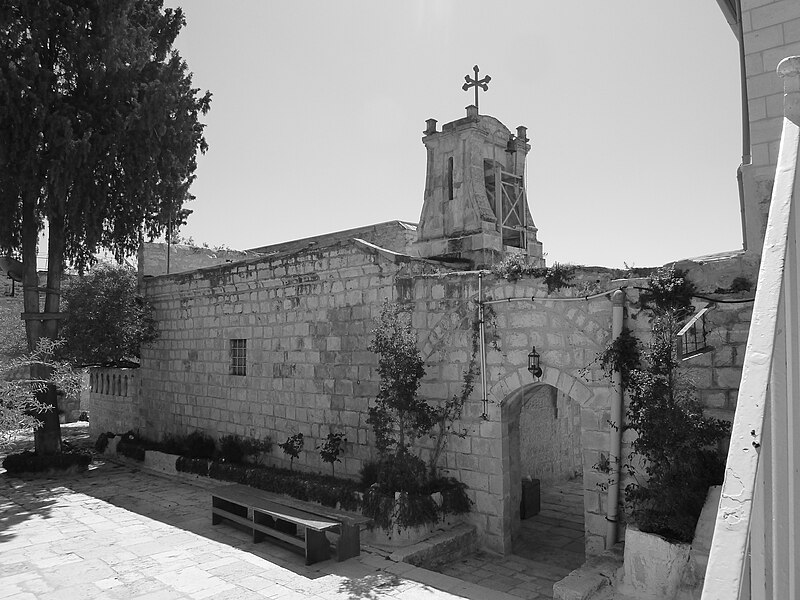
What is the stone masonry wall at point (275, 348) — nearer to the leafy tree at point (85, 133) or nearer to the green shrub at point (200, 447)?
the green shrub at point (200, 447)

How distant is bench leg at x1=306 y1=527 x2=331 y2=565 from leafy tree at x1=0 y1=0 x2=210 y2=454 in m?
8.30

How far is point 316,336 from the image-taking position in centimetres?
1012

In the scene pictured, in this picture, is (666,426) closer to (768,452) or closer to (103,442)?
(768,452)

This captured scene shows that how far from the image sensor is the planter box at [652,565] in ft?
16.4

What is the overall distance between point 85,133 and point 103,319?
415 cm

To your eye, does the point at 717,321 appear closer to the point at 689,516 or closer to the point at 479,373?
the point at 689,516

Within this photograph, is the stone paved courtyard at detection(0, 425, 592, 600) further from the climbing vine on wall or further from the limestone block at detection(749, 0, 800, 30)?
the limestone block at detection(749, 0, 800, 30)

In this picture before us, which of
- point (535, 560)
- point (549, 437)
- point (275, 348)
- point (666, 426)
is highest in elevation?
point (275, 348)

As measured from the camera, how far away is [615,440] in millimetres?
6480

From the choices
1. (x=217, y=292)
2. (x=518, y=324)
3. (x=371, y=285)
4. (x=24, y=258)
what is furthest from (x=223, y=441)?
(x=518, y=324)

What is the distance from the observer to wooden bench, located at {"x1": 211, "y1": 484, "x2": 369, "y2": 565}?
6902mm

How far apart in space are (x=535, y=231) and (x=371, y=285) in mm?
4620

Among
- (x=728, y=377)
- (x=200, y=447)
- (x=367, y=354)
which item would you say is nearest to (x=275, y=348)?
(x=367, y=354)

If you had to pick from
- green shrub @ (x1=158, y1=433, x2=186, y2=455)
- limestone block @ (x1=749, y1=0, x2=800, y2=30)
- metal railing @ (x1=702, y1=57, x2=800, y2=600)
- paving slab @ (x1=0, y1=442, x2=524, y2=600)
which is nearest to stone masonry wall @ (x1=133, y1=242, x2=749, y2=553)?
green shrub @ (x1=158, y1=433, x2=186, y2=455)
